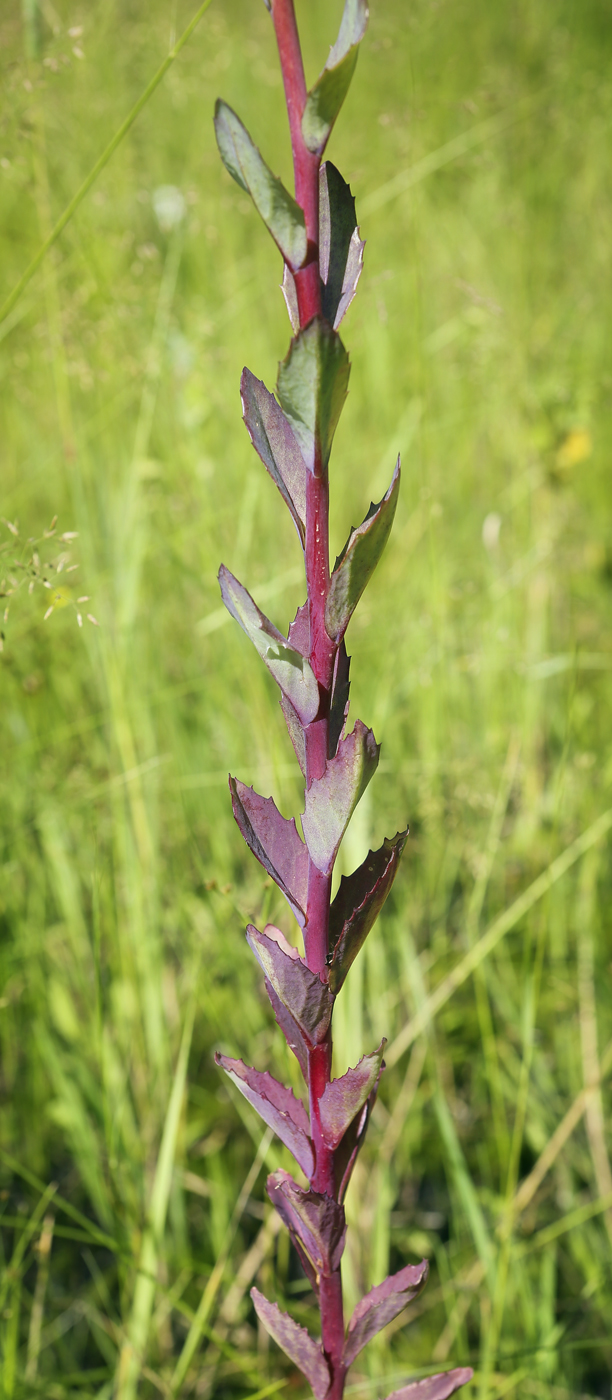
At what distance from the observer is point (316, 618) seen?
46 centimetres

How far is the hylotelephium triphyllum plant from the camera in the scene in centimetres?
41

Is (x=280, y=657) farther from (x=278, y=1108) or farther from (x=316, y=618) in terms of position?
(x=278, y=1108)

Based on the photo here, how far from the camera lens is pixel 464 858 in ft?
5.46

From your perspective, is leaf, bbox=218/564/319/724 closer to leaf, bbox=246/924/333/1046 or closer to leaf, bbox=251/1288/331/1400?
leaf, bbox=246/924/333/1046

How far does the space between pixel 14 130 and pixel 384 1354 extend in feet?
5.32

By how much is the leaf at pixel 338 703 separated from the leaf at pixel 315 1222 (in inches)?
10.1

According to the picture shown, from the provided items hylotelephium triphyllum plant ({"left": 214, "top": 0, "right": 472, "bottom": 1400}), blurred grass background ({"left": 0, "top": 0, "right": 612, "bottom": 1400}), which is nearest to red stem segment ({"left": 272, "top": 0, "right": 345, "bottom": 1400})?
hylotelephium triphyllum plant ({"left": 214, "top": 0, "right": 472, "bottom": 1400})

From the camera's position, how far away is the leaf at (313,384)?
0.40 m

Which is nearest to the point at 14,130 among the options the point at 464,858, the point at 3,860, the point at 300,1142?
the point at 3,860

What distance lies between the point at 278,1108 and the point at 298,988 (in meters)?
0.11

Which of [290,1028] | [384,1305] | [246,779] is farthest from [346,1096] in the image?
[246,779]

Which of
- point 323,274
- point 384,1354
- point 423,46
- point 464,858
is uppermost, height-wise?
point 423,46

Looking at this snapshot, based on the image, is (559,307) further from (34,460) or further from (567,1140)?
(567,1140)

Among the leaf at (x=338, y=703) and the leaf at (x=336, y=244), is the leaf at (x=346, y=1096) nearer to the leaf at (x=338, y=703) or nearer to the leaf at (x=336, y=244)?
the leaf at (x=338, y=703)
